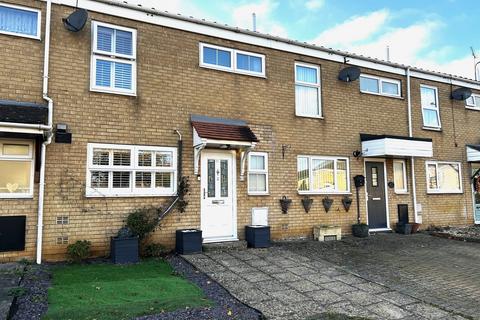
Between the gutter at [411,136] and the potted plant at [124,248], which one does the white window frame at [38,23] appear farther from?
the gutter at [411,136]

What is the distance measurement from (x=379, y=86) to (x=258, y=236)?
6.68 meters

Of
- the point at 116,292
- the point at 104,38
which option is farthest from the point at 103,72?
the point at 116,292

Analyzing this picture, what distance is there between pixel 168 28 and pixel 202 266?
5.52 m

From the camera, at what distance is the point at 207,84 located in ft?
30.2

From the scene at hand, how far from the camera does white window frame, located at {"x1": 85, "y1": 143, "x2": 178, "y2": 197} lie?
7766mm

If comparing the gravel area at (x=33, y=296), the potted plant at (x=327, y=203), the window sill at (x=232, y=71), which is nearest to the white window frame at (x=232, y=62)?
the window sill at (x=232, y=71)

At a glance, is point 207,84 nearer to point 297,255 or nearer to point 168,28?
point 168,28

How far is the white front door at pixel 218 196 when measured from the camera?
8859 millimetres

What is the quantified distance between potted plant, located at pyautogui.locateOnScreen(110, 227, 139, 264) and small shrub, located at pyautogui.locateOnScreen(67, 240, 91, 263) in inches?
19.6

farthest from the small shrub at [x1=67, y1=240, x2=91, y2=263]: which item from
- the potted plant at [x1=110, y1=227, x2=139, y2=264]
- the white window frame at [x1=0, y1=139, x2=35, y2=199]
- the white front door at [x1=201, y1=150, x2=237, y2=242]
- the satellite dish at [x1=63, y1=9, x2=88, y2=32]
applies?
the satellite dish at [x1=63, y1=9, x2=88, y2=32]

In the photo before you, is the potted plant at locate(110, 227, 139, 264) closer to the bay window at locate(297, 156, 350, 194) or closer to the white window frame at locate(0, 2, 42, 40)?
the white window frame at locate(0, 2, 42, 40)

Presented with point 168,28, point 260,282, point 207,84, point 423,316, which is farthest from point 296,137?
point 423,316

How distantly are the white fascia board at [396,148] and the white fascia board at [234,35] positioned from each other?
2574mm

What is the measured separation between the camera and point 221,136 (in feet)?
27.7
